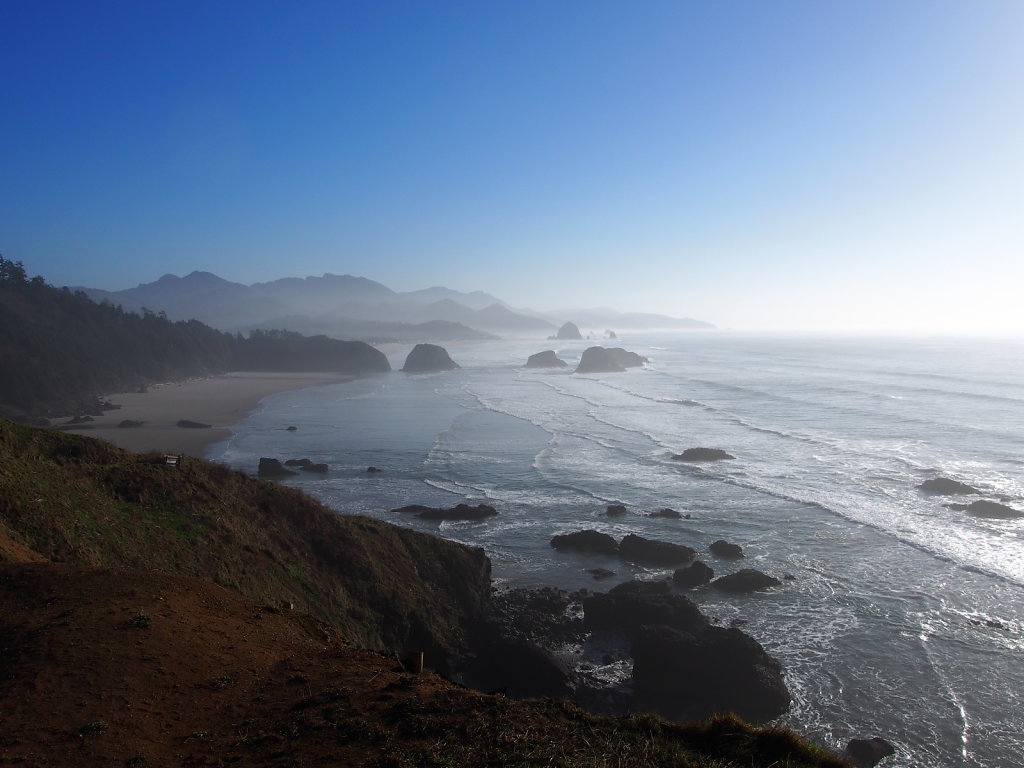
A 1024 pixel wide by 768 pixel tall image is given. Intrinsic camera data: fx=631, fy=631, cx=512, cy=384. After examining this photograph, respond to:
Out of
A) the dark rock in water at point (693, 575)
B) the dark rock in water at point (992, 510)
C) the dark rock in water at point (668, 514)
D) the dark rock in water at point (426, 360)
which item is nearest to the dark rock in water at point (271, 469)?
the dark rock in water at point (668, 514)

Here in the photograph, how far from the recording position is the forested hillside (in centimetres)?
5209

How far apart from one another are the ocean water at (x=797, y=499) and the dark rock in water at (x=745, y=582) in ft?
1.60

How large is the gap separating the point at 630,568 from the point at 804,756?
1372 cm

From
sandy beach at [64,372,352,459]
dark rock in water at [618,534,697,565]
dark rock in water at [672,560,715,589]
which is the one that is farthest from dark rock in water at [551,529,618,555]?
sandy beach at [64,372,352,459]

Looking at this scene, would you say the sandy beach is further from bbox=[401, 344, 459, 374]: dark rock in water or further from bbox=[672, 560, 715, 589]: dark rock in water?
bbox=[672, 560, 715, 589]: dark rock in water

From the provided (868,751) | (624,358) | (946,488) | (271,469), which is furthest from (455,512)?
(624,358)

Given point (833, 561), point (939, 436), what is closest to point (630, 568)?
point (833, 561)

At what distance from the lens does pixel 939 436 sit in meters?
42.1

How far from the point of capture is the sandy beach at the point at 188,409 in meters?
39.7

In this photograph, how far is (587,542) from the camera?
2309 centimetres

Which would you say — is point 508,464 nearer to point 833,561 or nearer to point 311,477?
point 311,477

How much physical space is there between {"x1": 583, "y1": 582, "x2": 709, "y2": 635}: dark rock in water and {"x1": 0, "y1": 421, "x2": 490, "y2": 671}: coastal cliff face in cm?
326

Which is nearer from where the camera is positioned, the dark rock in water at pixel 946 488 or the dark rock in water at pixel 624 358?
the dark rock in water at pixel 946 488

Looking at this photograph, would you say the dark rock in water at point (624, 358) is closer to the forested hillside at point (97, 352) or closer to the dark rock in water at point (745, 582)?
the forested hillside at point (97, 352)
